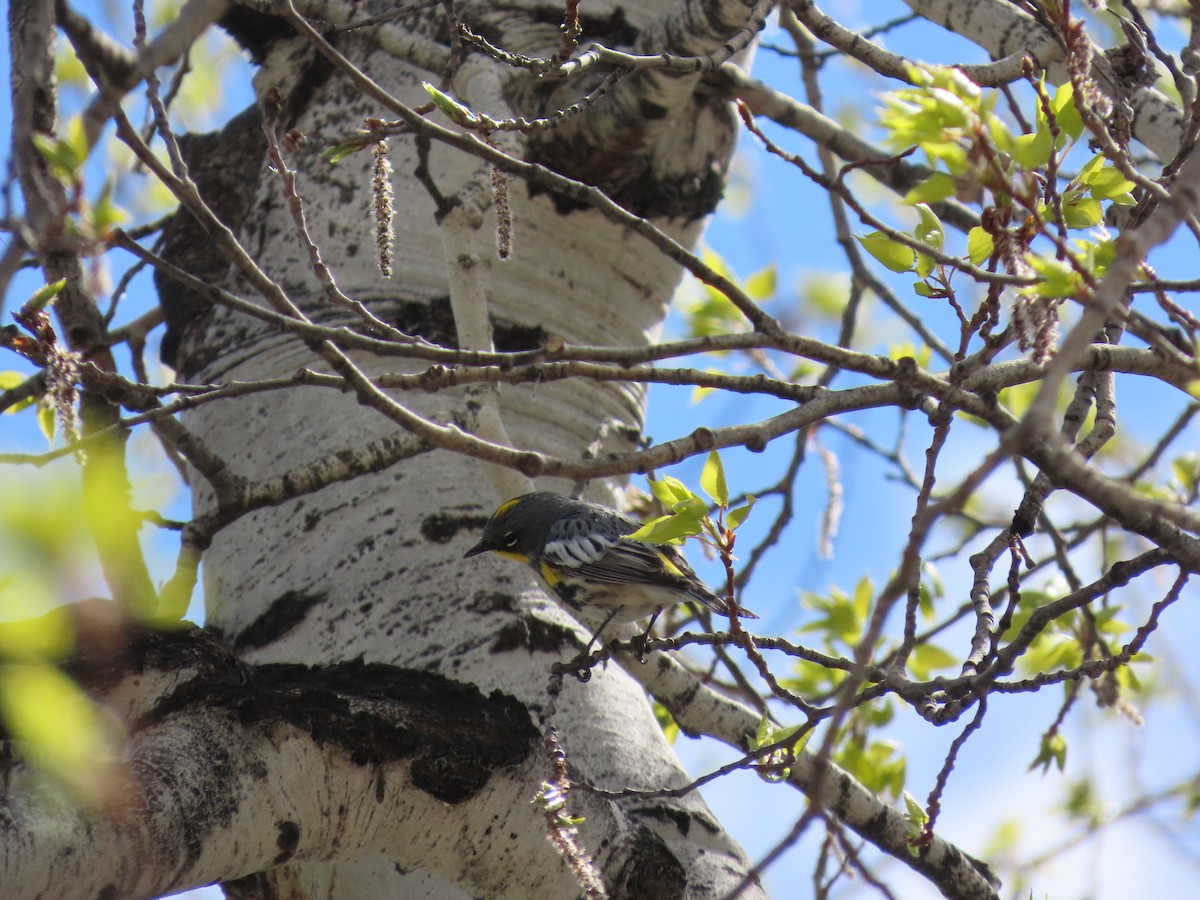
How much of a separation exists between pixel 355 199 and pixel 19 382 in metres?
0.95

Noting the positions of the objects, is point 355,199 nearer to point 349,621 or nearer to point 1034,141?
point 349,621

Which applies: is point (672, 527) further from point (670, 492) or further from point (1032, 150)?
point (1032, 150)

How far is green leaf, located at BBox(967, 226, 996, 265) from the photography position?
1901mm

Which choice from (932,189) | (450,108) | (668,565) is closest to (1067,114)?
(932,189)

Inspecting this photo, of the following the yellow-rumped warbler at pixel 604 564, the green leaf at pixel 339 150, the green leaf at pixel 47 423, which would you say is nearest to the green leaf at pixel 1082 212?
the green leaf at pixel 339 150

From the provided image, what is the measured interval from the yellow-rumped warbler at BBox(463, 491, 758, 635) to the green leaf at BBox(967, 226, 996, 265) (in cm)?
125

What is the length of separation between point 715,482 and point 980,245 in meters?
0.56

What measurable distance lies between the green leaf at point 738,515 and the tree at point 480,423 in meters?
0.01

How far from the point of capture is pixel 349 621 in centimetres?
241

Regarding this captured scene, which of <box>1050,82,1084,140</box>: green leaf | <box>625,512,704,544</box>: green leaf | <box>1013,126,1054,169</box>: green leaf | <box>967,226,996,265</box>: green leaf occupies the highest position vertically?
<box>1050,82,1084,140</box>: green leaf

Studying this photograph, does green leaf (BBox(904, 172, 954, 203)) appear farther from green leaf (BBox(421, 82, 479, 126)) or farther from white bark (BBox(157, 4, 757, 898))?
white bark (BBox(157, 4, 757, 898))

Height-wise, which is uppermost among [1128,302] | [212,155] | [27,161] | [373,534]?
[212,155]

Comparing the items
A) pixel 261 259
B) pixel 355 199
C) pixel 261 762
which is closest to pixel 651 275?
pixel 355 199

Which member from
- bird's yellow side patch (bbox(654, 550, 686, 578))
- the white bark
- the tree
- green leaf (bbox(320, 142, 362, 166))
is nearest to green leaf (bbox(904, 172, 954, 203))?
the tree
